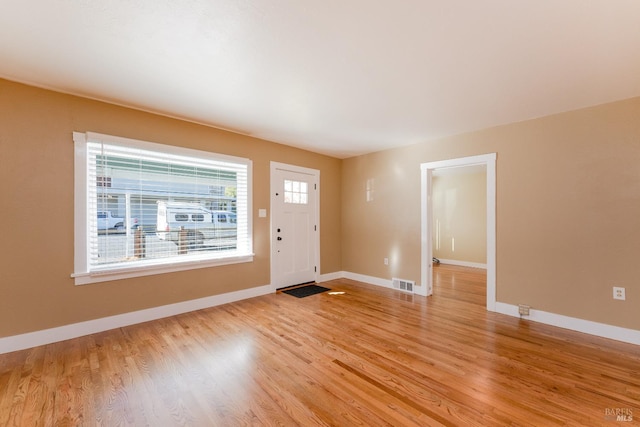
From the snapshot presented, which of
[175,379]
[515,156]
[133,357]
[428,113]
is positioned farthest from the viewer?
[515,156]

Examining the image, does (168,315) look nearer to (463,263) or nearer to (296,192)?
(296,192)

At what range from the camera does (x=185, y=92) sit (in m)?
2.75

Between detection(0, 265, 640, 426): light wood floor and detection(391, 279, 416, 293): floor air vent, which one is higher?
detection(391, 279, 416, 293): floor air vent

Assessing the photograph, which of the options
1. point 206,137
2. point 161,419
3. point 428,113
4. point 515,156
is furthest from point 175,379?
point 515,156

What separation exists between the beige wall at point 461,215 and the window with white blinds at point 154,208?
5410mm

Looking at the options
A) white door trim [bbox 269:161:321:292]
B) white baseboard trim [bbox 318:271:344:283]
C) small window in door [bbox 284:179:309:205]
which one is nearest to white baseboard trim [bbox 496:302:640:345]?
white baseboard trim [bbox 318:271:344:283]

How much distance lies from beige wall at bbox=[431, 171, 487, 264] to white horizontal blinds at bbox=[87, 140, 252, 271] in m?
5.37

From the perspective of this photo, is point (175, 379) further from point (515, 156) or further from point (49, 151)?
point (515, 156)

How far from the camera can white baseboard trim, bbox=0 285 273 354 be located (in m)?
2.55

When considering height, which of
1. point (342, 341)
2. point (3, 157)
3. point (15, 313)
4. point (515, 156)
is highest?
point (515, 156)

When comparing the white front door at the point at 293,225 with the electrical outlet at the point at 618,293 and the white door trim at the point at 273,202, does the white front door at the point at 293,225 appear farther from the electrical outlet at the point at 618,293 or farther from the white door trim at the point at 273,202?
the electrical outlet at the point at 618,293

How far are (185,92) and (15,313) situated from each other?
2660mm

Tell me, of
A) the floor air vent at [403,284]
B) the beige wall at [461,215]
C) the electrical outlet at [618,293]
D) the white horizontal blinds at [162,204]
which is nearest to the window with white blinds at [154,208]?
the white horizontal blinds at [162,204]

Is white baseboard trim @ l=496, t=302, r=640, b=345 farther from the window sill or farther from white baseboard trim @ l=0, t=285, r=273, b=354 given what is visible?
the window sill
